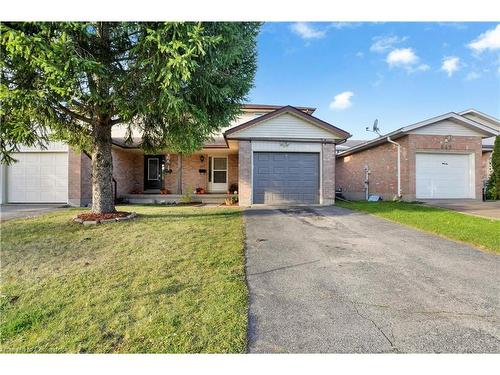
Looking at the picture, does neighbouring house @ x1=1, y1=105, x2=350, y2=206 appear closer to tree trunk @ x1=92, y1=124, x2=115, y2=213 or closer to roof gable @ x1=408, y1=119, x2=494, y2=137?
roof gable @ x1=408, y1=119, x2=494, y2=137

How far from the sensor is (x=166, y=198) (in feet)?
46.6

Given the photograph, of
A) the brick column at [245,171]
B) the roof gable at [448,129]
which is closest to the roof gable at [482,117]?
the roof gable at [448,129]

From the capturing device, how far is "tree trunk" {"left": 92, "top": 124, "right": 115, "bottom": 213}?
7.66m

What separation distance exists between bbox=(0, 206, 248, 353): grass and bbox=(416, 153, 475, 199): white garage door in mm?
11166

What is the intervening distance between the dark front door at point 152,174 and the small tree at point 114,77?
718cm

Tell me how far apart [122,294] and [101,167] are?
572 centimetres

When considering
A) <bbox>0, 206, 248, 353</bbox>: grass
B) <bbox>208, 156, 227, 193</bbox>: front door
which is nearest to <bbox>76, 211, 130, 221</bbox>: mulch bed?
<bbox>0, 206, 248, 353</bbox>: grass

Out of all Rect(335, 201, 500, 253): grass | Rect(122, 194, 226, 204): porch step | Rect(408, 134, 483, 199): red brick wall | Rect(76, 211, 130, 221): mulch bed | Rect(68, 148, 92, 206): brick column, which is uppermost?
Rect(408, 134, 483, 199): red brick wall

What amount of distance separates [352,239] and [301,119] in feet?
24.5

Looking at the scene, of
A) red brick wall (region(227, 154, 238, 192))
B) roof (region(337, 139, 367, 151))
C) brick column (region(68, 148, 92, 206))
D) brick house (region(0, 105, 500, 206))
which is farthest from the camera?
roof (region(337, 139, 367, 151))

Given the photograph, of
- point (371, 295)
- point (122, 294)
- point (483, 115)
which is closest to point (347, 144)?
point (483, 115)

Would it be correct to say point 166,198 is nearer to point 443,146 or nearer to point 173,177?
point 173,177

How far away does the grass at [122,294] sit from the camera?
224cm
